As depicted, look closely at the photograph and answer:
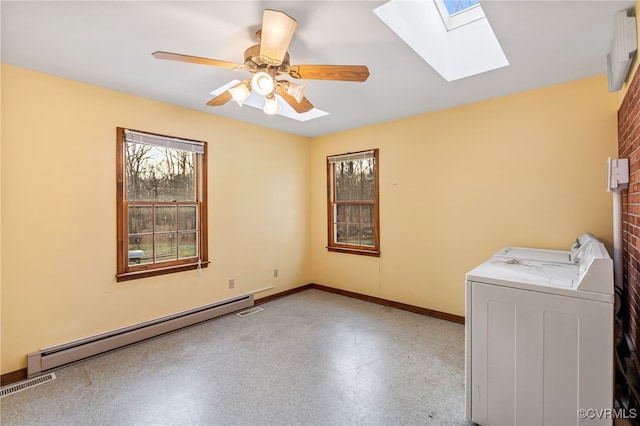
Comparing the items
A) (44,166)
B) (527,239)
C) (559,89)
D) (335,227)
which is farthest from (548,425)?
(44,166)

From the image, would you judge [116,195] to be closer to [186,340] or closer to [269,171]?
[186,340]

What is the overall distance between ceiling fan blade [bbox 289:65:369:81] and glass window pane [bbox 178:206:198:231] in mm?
2162

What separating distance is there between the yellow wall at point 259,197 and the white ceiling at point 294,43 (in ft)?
1.02

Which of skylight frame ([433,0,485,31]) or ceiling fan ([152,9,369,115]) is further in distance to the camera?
skylight frame ([433,0,485,31])

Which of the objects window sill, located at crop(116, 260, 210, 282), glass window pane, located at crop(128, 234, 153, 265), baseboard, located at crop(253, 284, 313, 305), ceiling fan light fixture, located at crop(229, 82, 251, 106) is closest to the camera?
ceiling fan light fixture, located at crop(229, 82, 251, 106)

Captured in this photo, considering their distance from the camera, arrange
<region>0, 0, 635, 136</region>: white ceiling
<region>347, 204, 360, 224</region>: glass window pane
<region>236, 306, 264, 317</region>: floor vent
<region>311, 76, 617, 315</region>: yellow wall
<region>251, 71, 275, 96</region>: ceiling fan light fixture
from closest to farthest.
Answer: <region>0, 0, 635, 136</region>: white ceiling < <region>251, 71, 275, 96</region>: ceiling fan light fixture < <region>311, 76, 617, 315</region>: yellow wall < <region>236, 306, 264, 317</region>: floor vent < <region>347, 204, 360, 224</region>: glass window pane

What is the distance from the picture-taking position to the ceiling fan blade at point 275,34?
147 centimetres

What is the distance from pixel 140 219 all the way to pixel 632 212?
396cm

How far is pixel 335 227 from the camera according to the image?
15.0ft

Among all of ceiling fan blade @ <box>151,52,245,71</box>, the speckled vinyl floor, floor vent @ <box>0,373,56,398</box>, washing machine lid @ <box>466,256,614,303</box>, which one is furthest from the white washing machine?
floor vent @ <box>0,373,56,398</box>

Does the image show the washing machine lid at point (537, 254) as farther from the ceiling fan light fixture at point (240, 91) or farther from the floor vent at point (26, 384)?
the floor vent at point (26, 384)

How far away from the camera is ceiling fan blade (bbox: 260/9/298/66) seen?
1470mm

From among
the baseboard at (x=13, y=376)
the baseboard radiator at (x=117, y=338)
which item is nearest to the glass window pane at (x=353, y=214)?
the baseboard radiator at (x=117, y=338)

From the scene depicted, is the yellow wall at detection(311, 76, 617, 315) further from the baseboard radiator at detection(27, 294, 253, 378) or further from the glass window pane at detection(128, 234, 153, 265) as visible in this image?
the glass window pane at detection(128, 234, 153, 265)
